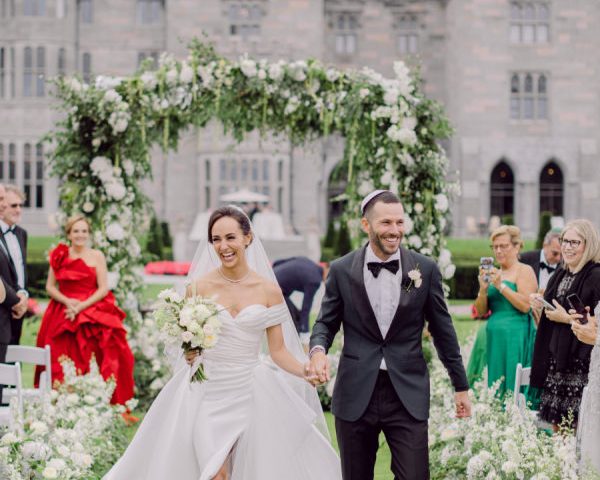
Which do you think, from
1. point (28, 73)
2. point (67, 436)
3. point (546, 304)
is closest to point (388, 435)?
point (546, 304)

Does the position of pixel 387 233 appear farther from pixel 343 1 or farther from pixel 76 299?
pixel 343 1

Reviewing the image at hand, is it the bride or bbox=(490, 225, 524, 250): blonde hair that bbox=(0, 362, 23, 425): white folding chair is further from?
bbox=(490, 225, 524, 250): blonde hair

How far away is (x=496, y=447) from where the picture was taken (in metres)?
5.20

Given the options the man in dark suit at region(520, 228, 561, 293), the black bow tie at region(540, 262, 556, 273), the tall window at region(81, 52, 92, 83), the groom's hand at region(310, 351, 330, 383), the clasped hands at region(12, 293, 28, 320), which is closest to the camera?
the groom's hand at region(310, 351, 330, 383)

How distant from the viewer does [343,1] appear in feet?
115

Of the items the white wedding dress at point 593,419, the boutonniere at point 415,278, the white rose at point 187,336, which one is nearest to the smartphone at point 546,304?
the white wedding dress at point 593,419

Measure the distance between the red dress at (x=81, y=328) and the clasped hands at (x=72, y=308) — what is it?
0.07 metres

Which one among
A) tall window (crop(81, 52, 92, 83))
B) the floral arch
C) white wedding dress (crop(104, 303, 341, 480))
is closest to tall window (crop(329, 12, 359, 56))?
tall window (crop(81, 52, 92, 83))

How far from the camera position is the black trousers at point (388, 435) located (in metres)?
4.48

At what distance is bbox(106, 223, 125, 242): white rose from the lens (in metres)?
9.77

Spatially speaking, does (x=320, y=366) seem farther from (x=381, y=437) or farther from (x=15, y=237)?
(x=15, y=237)

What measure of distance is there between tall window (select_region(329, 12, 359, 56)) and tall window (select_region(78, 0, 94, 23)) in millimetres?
8711

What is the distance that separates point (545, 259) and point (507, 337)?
132 centimetres

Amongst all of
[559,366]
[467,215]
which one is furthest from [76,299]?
[467,215]
